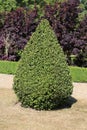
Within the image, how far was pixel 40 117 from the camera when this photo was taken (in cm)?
1016

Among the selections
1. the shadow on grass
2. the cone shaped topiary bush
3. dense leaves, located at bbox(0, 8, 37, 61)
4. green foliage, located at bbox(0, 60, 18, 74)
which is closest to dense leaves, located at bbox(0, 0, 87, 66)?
dense leaves, located at bbox(0, 8, 37, 61)

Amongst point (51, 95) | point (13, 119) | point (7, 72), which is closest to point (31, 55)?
point (51, 95)

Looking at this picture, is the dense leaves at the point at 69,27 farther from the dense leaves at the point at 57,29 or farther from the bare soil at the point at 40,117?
the bare soil at the point at 40,117

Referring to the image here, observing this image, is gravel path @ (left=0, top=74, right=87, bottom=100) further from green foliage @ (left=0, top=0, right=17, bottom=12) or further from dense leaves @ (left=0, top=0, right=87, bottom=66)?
green foliage @ (left=0, top=0, right=17, bottom=12)

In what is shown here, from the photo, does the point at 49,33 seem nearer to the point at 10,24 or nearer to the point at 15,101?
the point at 15,101

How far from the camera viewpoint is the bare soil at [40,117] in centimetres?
920

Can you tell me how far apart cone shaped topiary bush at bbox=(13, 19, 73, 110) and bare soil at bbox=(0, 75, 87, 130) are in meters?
0.34

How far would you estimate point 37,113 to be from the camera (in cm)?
1065

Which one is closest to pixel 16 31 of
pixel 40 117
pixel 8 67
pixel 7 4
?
pixel 8 67

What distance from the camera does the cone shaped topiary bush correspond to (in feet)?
35.2

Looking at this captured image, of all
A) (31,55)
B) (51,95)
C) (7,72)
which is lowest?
(7,72)

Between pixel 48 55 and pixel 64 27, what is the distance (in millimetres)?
12889

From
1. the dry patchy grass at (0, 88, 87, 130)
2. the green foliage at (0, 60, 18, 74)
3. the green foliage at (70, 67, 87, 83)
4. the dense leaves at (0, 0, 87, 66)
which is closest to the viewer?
the dry patchy grass at (0, 88, 87, 130)

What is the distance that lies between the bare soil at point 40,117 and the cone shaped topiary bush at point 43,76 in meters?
0.34
